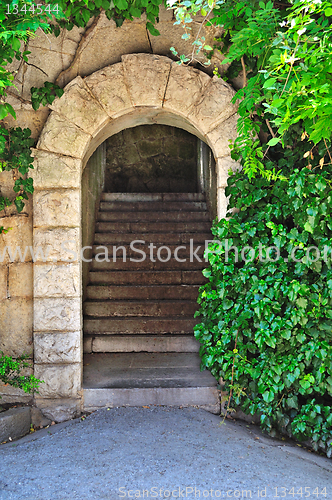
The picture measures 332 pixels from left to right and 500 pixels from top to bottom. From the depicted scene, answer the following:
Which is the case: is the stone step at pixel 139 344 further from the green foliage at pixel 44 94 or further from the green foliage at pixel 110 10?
the green foliage at pixel 110 10

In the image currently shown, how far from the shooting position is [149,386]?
288 centimetres

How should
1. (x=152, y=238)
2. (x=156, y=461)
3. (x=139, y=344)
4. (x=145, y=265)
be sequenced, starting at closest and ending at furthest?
1. (x=156, y=461)
2. (x=139, y=344)
3. (x=145, y=265)
4. (x=152, y=238)

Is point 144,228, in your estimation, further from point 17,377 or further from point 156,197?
point 17,377

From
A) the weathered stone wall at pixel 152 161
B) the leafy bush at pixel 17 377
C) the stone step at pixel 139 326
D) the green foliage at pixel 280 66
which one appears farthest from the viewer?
the weathered stone wall at pixel 152 161

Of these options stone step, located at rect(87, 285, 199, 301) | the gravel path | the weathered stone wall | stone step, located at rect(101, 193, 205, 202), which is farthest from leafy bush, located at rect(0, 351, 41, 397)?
the weathered stone wall

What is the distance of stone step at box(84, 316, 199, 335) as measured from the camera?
13.2 feet

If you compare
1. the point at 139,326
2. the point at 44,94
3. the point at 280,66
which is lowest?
the point at 139,326

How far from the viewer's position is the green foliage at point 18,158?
2.66m

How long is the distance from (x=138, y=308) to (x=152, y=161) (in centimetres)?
401

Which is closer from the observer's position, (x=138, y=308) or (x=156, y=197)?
(x=138, y=308)

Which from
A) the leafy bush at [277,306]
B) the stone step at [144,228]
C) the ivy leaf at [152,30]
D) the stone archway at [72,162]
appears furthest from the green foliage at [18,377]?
the stone step at [144,228]

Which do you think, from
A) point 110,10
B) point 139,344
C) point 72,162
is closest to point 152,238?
point 139,344

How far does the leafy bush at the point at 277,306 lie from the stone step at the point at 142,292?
5.83 feet

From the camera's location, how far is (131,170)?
7.35 m
